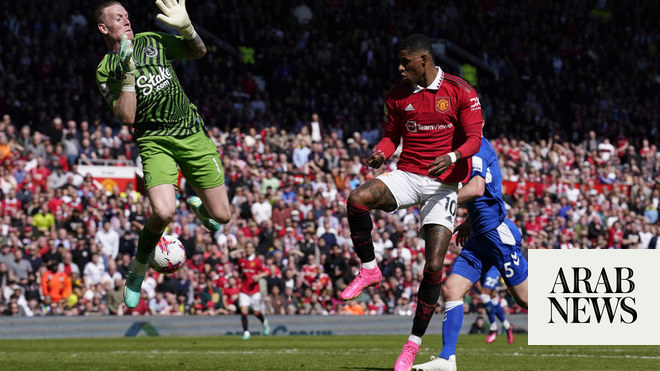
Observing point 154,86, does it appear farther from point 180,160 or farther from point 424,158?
point 424,158

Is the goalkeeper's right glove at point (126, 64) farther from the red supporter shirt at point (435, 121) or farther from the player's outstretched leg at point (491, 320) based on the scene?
the player's outstretched leg at point (491, 320)

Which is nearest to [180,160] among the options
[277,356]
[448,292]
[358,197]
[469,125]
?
[358,197]

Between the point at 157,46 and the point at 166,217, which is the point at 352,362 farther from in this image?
the point at 157,46

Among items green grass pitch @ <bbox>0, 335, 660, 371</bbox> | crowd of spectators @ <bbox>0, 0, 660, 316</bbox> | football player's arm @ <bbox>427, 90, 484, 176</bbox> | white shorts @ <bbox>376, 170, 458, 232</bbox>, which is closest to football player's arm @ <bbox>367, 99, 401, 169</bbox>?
white shorts @ <bbox>376, 170, 458, 232</bbox>

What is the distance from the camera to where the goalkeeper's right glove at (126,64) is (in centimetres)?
938

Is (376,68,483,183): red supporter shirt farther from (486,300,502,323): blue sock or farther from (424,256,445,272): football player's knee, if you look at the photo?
(486,300,502,323): blue sock

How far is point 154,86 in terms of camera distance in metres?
10.1

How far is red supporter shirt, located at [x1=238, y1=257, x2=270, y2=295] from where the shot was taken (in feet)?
66.7

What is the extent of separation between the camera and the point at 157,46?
10.3m

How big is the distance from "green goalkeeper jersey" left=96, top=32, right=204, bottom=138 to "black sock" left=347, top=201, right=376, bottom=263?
1.84 m

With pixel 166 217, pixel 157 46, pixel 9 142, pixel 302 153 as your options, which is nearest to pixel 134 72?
pixel 157 46

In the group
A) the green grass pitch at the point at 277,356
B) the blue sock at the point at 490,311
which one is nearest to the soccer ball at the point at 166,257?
the green grass pitch at the point at 277,356

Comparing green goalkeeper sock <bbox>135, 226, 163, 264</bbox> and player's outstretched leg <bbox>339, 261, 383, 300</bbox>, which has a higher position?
green goalkeeper sock <bbox>135, 226, 163, 264</bbox>

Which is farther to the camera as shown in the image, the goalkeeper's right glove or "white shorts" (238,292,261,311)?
"white shorts" (238,292,261,311)
